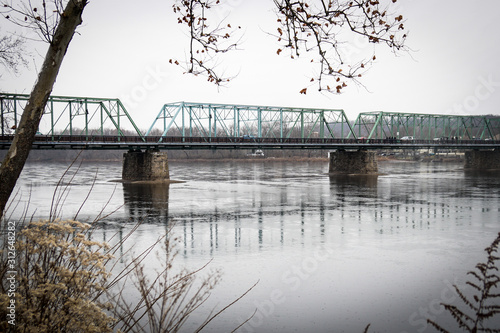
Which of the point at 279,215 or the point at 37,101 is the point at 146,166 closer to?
the point at 279,215

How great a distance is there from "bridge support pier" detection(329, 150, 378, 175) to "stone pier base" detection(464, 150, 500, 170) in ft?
97.3

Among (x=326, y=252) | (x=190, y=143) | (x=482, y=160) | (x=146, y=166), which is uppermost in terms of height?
(x=190, y=143)

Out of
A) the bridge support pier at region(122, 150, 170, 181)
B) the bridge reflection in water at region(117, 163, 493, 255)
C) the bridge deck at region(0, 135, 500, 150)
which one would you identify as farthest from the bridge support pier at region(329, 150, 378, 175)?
the bridge reflection in water at region(117, 163, 493, 255)

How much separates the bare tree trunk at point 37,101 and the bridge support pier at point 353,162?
6476 centimetres

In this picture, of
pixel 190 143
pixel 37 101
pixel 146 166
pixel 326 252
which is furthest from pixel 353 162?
pixel 37 101

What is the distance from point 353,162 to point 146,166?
105ft

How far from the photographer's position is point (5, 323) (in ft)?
A: 15.7

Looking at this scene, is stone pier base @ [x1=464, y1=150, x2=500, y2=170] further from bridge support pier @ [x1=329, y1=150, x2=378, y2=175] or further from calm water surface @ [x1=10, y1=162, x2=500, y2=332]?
calm water surface @ [x1=10, y1=162, x2=500, y2=332]

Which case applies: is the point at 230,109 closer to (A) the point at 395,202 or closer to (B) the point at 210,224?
(A) the point at 395,202

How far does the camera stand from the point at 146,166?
172ft

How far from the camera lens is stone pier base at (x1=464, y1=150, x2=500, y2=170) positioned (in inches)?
3504

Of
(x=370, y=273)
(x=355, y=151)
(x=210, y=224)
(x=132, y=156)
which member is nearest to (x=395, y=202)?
(x=210, y=224)

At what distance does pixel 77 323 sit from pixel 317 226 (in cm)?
1548

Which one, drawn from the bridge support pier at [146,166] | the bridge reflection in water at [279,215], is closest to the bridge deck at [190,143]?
the bridge support pier at [146,166]
